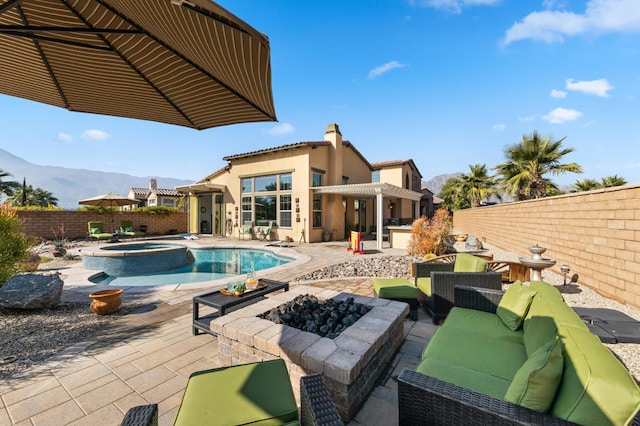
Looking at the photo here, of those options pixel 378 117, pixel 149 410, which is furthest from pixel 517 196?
pixel 149 410

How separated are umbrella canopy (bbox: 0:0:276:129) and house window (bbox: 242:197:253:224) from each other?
477 inches

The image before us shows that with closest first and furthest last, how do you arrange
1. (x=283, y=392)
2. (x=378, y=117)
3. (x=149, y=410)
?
(x=149, y=410)
(x=283, y=392)
(x=378, y=117)

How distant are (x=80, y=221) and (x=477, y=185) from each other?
92.5 ft

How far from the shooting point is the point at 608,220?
457 centimetres

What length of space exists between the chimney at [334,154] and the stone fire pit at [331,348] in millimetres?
11691

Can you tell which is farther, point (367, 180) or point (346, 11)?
point (367, 180)

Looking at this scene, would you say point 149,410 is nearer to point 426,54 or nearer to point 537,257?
point 537,257

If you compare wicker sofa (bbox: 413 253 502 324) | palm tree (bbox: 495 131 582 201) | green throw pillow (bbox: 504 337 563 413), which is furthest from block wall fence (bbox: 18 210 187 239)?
palm tree (bbox: 495 131 582 201)

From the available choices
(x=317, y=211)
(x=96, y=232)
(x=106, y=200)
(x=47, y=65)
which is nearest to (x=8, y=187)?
(x=96, y=232)

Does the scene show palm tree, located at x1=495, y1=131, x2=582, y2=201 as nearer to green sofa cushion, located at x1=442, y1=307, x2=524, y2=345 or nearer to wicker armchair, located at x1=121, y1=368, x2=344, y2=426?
green sofa cushion, located at x1=442, y1=307, x2=524, y2=345

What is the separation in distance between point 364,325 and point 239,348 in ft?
4.25

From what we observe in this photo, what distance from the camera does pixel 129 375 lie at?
2.57 m

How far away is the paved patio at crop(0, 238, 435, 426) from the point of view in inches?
82.0

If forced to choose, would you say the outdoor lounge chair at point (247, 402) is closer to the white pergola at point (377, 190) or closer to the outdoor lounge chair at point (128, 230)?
the white pergola at point (377, 190)
